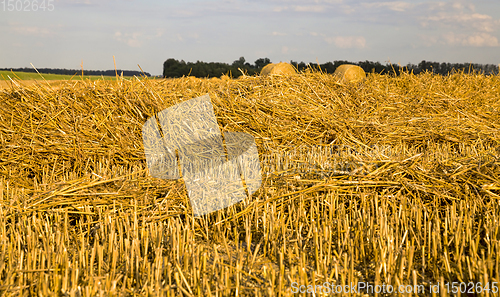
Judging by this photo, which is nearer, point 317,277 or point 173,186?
point 317,277

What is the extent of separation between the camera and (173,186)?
3.06 m

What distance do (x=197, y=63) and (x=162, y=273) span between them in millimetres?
17719

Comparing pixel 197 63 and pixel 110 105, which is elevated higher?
pixel 197 63

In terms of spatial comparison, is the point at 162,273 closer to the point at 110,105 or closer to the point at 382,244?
the point at 382,244

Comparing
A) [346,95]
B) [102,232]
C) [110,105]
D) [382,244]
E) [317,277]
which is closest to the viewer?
[317,277]

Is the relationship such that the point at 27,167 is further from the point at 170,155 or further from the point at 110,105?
the point at 170,155

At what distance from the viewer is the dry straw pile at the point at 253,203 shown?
6.83 feet

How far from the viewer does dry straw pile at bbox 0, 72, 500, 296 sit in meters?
2.08

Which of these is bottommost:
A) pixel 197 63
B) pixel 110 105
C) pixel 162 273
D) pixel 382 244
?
pixel 162 273

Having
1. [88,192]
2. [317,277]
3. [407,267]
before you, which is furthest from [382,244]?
[88,192]

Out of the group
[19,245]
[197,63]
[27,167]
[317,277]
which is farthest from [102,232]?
[197,63]

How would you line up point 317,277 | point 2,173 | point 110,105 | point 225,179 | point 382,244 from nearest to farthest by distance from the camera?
1. point 317,277
2. point 382,244
3. point 225,179
4. point 2,173
5. point 110,105

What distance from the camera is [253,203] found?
2834 millimetres

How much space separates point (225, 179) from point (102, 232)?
112 cm
